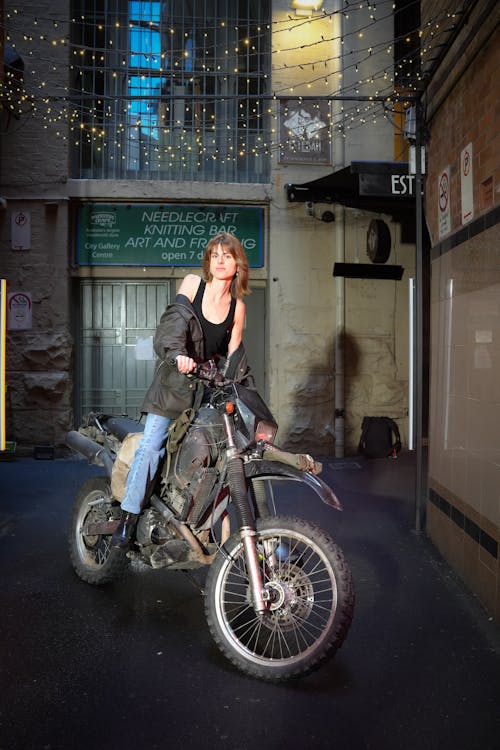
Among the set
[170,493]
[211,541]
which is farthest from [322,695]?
[170,493]

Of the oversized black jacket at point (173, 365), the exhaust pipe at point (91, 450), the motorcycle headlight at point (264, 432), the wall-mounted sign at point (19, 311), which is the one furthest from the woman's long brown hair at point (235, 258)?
the wall-mounted sign at point (19, 311)

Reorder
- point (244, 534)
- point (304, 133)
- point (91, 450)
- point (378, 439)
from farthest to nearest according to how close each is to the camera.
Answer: point (304, 133), point (378, 439), point (91, 450), point (244, 534)

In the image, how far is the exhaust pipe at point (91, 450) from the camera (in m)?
4.55

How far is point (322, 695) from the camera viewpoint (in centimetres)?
320

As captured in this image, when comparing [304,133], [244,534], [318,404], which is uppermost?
[304,133]

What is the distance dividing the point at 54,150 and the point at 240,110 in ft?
9.66

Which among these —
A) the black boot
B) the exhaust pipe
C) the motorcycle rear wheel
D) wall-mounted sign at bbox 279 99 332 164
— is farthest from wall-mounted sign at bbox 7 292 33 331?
the black boot

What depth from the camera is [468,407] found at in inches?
185

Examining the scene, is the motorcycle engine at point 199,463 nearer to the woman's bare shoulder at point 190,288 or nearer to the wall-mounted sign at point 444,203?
the woman's bare shoulder at point 190,288

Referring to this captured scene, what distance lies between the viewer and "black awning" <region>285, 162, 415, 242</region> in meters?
8.62

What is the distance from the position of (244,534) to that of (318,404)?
293 inches

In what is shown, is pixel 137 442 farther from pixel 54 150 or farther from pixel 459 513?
pixel 54 150

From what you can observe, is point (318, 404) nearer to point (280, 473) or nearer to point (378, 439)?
point (378, 439)

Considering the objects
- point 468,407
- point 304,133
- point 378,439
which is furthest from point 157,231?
point 468,407
